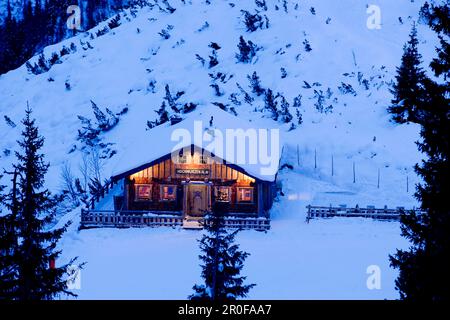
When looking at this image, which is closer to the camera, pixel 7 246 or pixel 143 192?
pixel 7 246

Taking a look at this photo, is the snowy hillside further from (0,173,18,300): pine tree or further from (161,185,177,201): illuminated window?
(0,173,18,300): pine tree

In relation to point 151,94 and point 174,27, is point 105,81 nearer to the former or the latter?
point 151,94

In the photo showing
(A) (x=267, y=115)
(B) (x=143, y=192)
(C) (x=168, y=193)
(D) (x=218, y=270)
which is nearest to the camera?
(D) (x=218, y=270)

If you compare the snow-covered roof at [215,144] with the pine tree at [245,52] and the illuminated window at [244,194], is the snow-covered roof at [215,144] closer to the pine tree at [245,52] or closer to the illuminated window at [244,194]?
the illuminated window at [244,194]

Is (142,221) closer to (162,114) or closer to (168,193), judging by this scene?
(168,193)

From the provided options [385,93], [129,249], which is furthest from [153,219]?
[385,93]

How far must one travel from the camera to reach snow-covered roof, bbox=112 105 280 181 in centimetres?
2641

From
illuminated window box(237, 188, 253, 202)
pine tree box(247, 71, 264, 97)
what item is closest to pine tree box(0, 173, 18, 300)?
illuminated window box(237, 188, 253, 202)

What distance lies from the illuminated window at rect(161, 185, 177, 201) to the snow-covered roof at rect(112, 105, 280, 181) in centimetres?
201

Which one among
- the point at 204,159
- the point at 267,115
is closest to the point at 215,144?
the point at 204,159

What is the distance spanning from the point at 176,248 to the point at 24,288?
1118 cm

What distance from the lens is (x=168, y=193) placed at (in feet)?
89.9

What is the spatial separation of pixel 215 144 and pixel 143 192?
186 inches
